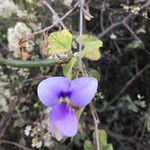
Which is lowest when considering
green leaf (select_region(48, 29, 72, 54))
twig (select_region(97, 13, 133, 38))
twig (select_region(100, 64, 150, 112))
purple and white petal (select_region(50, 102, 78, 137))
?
twig (select_region(100, 64, 150, 112))

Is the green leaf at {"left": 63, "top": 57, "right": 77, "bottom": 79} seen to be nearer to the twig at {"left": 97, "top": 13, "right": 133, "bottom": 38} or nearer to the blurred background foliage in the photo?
the blurred background foliage

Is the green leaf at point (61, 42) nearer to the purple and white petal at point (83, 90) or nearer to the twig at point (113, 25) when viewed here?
the purple and white petal at point (83, 90)

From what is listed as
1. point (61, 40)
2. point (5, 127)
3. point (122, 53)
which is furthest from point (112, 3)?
point (61, 40)

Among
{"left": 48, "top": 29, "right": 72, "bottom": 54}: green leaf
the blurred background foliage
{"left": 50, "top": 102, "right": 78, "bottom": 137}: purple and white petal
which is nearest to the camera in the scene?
{"left": 50, "top": 102, "right": 78, "bottom": 137}: purple and white petal

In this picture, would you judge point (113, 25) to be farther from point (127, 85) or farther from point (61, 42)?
point (61, 42)

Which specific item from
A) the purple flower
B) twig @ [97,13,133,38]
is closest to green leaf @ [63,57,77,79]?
the purple flower

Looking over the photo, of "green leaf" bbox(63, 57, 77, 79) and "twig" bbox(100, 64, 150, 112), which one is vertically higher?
"green leaf" bbox(63, 57, 77, 79)

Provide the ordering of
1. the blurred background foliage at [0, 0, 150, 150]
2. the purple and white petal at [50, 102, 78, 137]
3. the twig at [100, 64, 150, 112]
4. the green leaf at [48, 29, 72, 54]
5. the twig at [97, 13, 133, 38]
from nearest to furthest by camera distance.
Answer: the purple and white petal at [50, 102, 78, 137], the green leaf at [48, 29, 72, 54], the blurred background foliage at [0, 0, 150, 150], the twig at [97, 13, 133, 38], the twig at [100, 64, 150, 112]
